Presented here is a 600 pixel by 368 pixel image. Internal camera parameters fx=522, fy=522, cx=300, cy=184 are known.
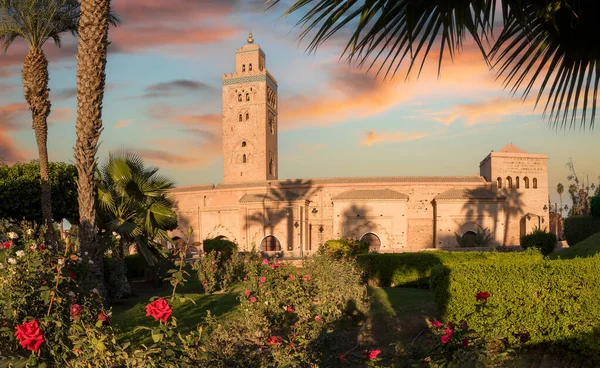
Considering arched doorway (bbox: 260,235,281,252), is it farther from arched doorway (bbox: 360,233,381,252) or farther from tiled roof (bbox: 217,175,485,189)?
arched doorway (bbox: 360,233,381,252)

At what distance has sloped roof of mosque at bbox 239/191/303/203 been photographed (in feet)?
129

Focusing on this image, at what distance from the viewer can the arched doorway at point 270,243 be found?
3916 centimetres

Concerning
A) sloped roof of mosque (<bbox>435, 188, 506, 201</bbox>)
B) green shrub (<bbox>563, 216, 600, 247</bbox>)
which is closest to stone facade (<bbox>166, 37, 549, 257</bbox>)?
sloped roof of mosque (<bbox>435, 188, 506, 201</bbox>)

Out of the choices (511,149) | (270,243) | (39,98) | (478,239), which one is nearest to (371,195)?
(478,239)

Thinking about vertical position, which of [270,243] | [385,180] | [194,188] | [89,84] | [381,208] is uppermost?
[385,180]

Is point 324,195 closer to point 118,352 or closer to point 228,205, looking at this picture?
point 228,205

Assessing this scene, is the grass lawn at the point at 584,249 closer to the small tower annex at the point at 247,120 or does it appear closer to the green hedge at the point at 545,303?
the green hedge at the point at 545,303

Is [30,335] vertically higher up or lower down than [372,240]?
higher up

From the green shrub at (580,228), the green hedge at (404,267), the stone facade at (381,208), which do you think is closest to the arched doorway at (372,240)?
the stone facade at (381,208)

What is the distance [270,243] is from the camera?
1547 inches

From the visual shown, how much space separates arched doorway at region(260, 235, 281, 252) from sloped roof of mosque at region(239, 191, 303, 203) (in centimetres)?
283

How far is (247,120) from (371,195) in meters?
19.1

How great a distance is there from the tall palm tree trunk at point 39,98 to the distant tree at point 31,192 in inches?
82.1

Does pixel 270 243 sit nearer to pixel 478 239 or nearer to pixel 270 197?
pixel 270 197
